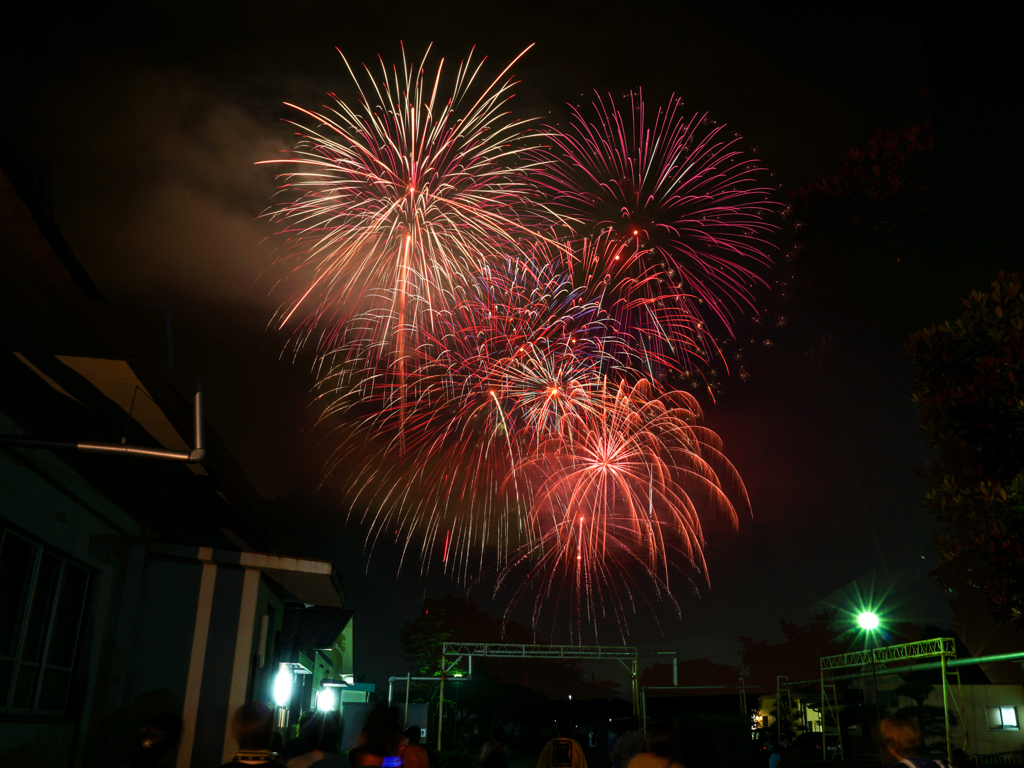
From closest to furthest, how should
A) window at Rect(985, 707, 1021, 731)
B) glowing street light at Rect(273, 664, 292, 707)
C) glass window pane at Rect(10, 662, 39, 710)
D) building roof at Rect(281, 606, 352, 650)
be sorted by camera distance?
glass window pane at Rect(10, 662, 39, 710) → glowing street light at Rect(273, 664, 292, 707) → building roof at Rect(281, 606, 352, 650) → window at Rect(985, 707, 1021, 731)

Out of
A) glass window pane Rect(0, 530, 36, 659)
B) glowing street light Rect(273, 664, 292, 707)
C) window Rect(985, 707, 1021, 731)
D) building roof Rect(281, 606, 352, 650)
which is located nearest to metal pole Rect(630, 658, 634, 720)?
building roof Rect(281, 606, 352, 650)

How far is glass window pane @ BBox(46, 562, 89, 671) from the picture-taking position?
911cm

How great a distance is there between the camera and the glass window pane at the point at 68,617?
9109 mm

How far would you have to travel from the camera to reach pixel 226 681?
11281mm

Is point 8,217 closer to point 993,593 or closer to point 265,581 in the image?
point 265,581

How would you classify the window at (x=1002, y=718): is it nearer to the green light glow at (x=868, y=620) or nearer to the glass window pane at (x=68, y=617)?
the green light glow at (x=868, y=620)

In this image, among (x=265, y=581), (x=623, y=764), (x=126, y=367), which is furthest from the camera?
(x=265, y=581)

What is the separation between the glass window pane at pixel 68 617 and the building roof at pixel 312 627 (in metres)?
8.23

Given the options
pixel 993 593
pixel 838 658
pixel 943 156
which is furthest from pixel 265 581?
pixel 838 658

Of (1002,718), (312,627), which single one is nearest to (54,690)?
(312,627)

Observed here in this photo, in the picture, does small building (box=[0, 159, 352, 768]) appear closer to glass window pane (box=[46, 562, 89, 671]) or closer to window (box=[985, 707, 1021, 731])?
glass window pane (box=[46, 562, 89, 671])

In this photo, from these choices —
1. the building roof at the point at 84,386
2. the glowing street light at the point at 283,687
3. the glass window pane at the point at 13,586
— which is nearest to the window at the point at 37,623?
the glass window pane at the point at 13,586

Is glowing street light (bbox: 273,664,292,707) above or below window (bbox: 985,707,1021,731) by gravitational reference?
above

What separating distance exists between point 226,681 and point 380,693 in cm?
5274
